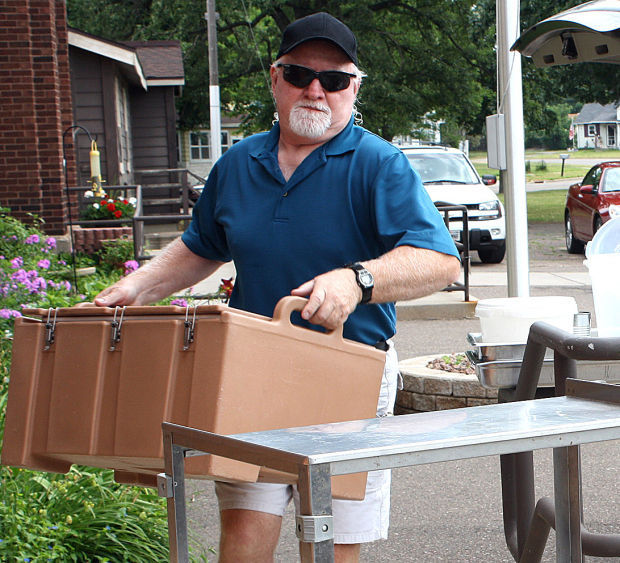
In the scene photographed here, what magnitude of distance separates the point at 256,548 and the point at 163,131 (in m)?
24.9

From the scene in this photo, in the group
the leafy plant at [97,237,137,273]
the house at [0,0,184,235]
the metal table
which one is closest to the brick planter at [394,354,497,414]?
the metal table

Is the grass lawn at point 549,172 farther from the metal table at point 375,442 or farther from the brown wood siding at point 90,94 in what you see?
the metal table at point 375,442

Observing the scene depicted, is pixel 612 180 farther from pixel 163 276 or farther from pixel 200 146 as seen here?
pixel 200 146

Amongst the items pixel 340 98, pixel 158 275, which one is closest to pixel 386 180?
pixel 340 98

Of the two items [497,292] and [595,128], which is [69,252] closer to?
[497,292]

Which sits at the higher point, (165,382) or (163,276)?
(163,276)

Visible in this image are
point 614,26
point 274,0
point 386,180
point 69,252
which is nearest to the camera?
point 386,180

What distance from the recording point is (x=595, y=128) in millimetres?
120875

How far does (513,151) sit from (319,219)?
15.0 feet

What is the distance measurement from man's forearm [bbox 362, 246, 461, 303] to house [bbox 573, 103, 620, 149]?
389 ft

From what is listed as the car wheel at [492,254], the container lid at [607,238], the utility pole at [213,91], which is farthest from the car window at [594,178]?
the container lid at [607,238]

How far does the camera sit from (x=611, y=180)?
55.7ft

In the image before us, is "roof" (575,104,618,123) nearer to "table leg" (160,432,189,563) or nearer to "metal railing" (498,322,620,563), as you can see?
"metal railing" (498,322,620,563)

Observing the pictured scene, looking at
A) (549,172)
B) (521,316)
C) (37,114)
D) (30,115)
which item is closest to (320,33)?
(521,316)
